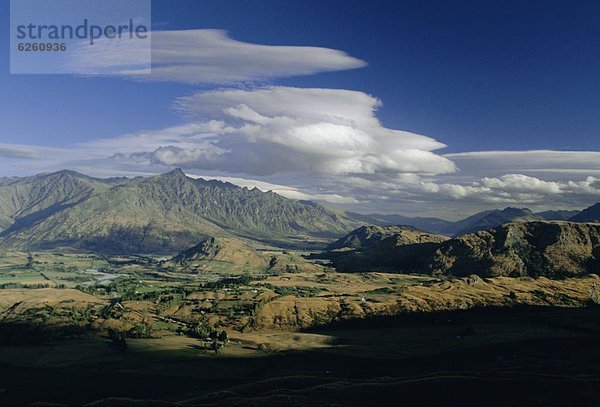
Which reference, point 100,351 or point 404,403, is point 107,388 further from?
point 404,403

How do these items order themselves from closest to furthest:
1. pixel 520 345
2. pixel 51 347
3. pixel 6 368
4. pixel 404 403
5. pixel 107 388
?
pixel 404 403 → pixel 107 388 → pixel 6 368 → pixel 520 345 → pixel 51 347

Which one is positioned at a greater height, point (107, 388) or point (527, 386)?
point (527, 386)

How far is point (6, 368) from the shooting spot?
167 metres

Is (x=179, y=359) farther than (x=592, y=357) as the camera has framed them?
Yes

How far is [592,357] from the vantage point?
157 meters

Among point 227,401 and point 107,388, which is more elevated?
point 227,401

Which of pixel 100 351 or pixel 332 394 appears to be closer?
pixel 332 394

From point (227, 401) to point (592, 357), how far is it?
133269 mm

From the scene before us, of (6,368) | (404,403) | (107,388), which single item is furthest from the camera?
(6,368)

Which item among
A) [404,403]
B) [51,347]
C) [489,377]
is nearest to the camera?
[404,403]

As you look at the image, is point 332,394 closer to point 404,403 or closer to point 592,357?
point 404,403

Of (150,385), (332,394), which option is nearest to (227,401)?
(332,394)

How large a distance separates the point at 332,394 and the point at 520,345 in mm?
113334

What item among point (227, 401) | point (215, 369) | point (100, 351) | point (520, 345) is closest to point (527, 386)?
point (227, 401)
